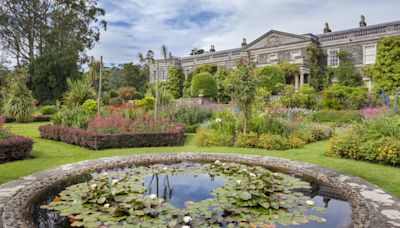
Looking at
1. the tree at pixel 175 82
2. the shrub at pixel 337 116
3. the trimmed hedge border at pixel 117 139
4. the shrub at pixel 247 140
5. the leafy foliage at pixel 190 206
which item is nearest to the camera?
the leafy foliage at pixel 190 206

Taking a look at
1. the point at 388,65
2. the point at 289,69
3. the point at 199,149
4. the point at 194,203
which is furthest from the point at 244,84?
the point at 289,69

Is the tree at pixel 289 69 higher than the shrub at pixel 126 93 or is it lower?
higher

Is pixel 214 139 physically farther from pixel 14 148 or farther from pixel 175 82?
pixel 175 82

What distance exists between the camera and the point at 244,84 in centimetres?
857

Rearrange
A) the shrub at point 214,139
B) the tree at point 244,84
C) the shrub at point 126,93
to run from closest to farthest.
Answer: the tree at point 244,84, the shrub at point 214,139, the shrub at point 126,93

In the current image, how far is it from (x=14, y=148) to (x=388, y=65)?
20568mm

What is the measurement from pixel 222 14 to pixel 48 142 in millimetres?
8627

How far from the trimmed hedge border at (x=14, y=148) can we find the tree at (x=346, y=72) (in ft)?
80.1

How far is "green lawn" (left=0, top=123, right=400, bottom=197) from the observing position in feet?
17.1

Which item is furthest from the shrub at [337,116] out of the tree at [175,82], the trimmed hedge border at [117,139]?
the tree at [175,82]

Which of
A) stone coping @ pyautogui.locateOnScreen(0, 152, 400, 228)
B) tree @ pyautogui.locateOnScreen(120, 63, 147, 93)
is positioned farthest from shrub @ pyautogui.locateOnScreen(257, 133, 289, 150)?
tree @ pyautogui.locateOnScreen(120, 63, 147, 93)

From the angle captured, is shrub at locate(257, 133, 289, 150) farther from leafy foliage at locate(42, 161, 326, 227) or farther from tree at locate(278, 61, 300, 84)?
tree at locate(278, 61, 300, 84)

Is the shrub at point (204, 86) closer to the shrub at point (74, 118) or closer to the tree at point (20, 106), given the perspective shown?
the tree at point (20, 106)

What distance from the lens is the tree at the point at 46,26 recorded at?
2469 cm
